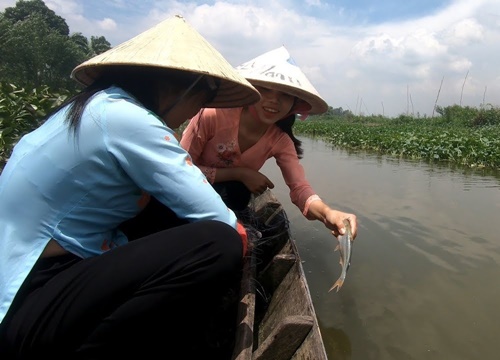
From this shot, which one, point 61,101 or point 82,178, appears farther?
point 61,101

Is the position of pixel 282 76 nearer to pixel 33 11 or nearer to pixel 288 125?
pixel 288 125

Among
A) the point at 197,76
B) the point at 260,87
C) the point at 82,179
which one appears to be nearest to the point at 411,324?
the point at 260,87

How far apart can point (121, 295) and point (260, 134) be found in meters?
1.47

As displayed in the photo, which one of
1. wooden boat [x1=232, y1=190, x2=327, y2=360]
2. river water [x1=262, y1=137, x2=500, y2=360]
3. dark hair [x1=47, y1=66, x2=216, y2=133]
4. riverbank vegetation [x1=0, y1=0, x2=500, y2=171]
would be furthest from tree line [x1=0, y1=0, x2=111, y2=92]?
dark hair [x1=47, y1=66, x2=216, y2=133]

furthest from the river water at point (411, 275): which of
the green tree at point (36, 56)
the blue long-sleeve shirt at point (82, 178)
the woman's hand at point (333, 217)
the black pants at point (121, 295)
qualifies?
the green tree at point (36, 56)

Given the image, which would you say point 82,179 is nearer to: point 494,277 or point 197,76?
point 197,76

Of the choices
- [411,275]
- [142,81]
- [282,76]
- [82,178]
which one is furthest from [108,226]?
[411,275]

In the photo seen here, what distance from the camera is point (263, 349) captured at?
1297 mm

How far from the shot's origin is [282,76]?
2.05 m

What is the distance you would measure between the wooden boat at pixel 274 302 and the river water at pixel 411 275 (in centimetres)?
36

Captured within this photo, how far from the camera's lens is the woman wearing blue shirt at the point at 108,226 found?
101cm

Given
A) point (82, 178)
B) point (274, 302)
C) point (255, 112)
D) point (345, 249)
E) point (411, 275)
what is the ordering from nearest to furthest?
point (82, 178) < point (345, 249) < point (274, 302) < point (255, 112) < point (411, 275)

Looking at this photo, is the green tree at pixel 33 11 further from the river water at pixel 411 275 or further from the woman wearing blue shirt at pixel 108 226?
the woman wearing blue shirt at pixel 108 226

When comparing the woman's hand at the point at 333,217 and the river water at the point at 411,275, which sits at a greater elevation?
the woman's hand at the point at 333,217
